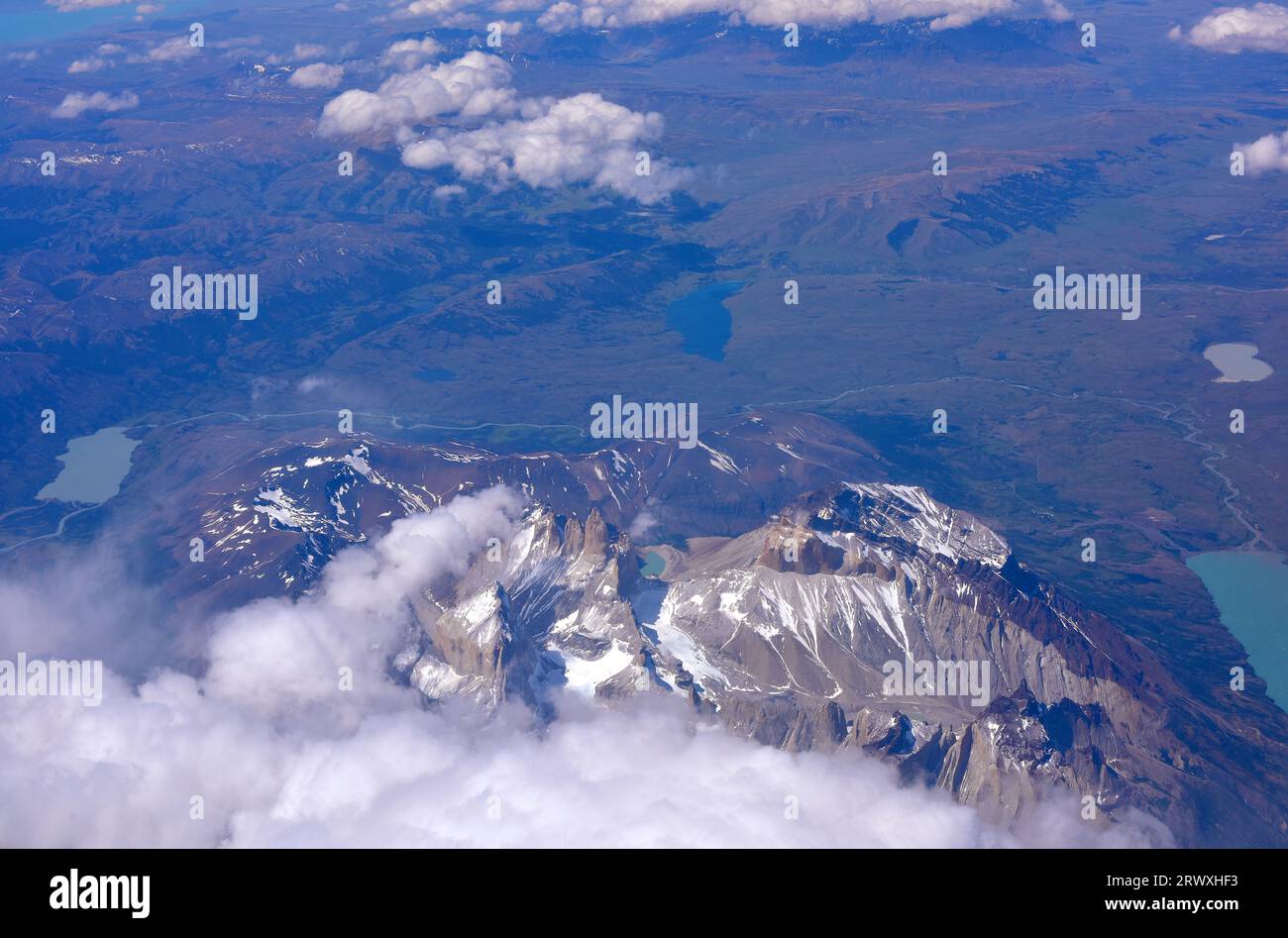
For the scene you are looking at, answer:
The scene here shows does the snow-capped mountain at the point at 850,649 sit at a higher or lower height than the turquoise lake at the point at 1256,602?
higher

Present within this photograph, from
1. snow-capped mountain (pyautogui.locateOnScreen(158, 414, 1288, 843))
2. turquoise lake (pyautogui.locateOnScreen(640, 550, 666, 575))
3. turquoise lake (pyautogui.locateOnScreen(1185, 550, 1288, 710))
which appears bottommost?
turquoise lake (pyautogui.locateOnScreen(1185, 550, 1288, 710))

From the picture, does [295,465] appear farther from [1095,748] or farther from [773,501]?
[1095,748]

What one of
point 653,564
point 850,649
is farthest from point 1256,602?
point 653,564

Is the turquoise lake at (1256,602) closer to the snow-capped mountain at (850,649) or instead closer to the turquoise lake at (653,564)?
the snow-capped mountain at (850,649)

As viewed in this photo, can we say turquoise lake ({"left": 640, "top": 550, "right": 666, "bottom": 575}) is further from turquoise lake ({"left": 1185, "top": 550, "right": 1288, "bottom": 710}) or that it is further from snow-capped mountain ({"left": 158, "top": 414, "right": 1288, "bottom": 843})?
turquoise lake ({"left": 1185, "top": 550, "right": 1288, "bottom": 710})

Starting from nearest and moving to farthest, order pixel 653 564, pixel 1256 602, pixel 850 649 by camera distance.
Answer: pixel 850 649, pixel 653 564, pixel 1256 602

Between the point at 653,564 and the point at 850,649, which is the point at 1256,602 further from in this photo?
the point at 653,564

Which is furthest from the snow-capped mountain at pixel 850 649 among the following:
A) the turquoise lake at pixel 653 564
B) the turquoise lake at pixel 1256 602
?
the turquoise lake at pixel 1256 602

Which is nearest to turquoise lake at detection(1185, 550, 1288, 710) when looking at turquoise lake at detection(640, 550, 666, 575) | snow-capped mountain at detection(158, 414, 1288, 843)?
snow-capped mountain at detection(158, 414, 1288, 843)
